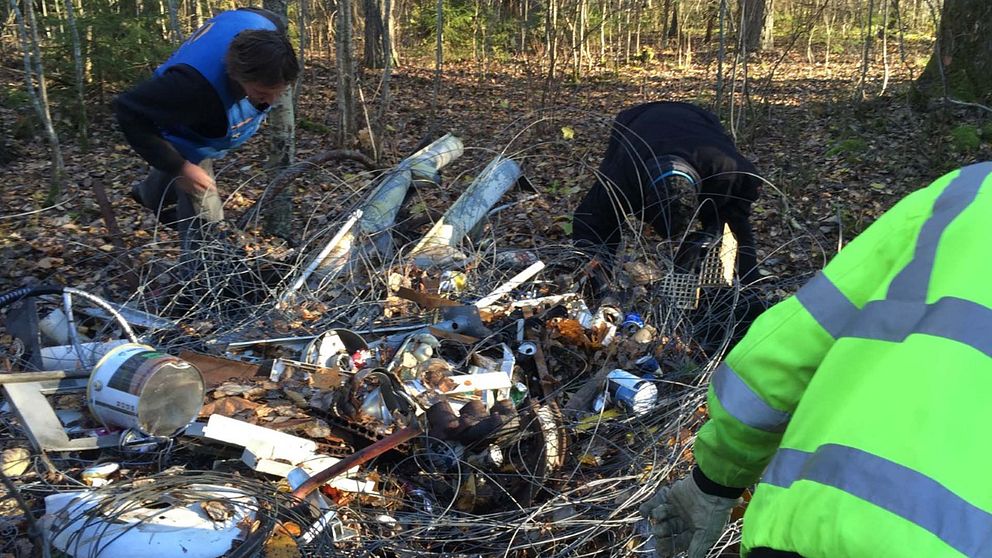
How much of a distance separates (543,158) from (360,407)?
14.0 feet

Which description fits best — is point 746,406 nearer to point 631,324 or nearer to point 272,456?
point 272,456

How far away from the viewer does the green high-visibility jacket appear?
71cm

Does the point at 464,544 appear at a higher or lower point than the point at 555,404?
lower

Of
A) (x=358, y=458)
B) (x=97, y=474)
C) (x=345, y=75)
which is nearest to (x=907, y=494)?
(x=358, y=458)

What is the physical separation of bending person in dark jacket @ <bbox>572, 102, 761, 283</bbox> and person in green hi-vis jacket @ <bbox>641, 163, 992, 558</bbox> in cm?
316

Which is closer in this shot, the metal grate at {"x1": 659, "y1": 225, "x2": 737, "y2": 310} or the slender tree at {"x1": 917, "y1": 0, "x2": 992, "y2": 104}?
the metal grate at {"x1": 659, "y1": 225, "x2": 737, "y2": 310}

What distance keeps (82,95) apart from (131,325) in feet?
15.5

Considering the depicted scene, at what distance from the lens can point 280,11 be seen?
5.00 metres

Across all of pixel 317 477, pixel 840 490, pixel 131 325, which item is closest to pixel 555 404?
pixel 317 477

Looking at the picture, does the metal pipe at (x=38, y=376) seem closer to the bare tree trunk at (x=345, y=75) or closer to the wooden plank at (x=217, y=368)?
the wooden plank at (x=217, y=368)

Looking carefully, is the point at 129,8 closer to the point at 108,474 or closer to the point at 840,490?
the point at 108,474

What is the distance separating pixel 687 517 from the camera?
161 cm

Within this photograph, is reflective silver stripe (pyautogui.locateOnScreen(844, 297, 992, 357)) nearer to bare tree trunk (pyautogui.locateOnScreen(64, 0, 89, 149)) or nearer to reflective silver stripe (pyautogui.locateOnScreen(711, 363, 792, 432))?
reflective silver stripe (pyautogui.locateOnScreen(711, 363, 792, 432))

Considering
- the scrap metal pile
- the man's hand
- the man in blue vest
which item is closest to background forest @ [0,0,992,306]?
the man's hand
